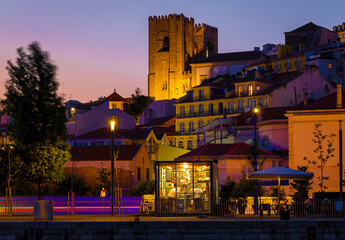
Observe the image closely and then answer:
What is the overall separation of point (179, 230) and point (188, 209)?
6084 mm

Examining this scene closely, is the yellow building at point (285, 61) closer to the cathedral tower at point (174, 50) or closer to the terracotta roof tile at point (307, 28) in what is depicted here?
the terracotta roof tile at point (307, 28)

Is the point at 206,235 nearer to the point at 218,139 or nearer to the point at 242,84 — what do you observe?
the point at 218,139

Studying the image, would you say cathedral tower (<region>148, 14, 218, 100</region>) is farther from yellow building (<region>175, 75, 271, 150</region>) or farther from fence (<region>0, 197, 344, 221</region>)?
fence (<region>0, 197, 344, 221</region>)

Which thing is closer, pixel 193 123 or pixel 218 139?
pixel 218 139

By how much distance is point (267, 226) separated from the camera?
30484 mm

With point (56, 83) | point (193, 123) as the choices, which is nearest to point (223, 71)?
point (193, 123)

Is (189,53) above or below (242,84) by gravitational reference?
above

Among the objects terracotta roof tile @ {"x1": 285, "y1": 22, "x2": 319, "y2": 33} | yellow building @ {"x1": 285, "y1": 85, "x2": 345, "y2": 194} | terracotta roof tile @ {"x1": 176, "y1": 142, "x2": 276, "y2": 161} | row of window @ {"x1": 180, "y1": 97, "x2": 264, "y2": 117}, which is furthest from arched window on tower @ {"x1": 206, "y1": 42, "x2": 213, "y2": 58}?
yellow building @ {"x1": 285, "y1": 85, "x2": 345, "y2": 194}

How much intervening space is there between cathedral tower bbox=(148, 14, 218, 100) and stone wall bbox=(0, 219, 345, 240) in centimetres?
13597

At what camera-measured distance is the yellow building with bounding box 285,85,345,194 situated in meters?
57.9

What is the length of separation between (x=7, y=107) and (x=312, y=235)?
59.0 ft

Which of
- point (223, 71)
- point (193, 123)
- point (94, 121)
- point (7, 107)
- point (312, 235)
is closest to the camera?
point (312, 235)

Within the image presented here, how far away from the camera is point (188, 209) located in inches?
1442

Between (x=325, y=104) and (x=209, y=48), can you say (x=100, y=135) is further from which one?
(x=209, y=48)
